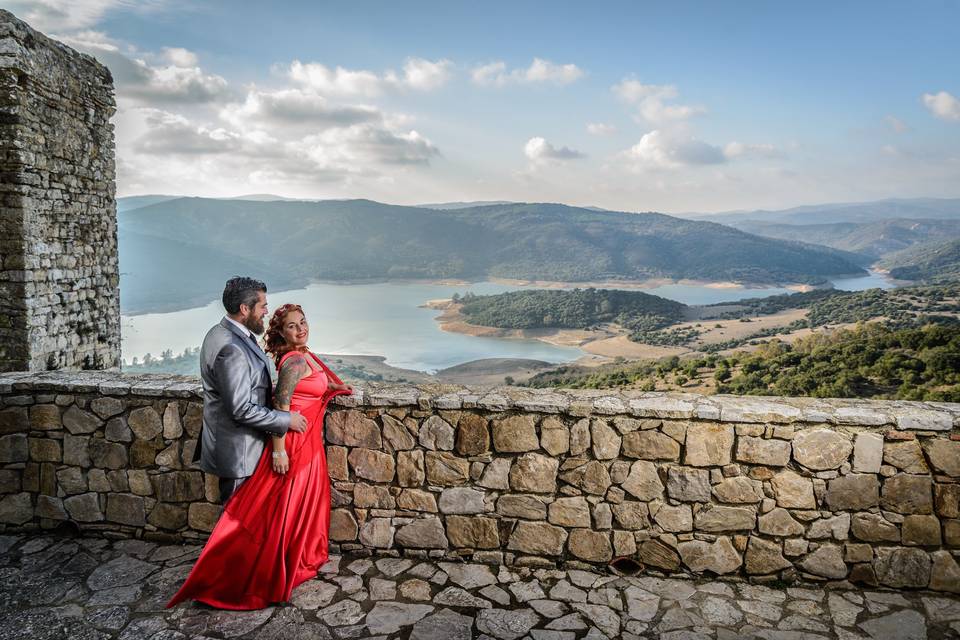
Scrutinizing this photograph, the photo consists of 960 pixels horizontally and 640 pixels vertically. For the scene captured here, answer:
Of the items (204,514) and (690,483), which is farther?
(204,514)

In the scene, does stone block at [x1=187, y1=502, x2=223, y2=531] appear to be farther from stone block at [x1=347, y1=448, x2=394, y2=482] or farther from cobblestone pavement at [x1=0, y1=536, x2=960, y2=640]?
stone block at [x1=347, y1=448, x2=394, y2=482]

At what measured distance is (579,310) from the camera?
36.2 metres

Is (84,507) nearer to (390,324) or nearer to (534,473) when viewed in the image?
(534,473)

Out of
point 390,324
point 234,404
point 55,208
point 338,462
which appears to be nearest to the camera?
point 234,404

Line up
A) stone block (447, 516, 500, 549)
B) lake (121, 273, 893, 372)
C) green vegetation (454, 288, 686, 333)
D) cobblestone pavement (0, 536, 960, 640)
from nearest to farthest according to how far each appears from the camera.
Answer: cobblestone pavement (0, 536, 960, 640), stone block (447, 516, 500, 549), lake (121, 273, 893, 372), green vegetation (454, 288, 686, 333)

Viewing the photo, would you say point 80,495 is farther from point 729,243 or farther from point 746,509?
point 729,243

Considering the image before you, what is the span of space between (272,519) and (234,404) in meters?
0.66

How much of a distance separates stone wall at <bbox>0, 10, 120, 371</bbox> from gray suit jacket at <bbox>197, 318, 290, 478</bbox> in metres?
2.58

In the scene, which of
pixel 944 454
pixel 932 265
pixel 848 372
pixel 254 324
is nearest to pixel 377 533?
pixel 254 324

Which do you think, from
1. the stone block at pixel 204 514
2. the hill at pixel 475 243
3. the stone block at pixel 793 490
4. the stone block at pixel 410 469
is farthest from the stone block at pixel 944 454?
the hill at pixel 475 243

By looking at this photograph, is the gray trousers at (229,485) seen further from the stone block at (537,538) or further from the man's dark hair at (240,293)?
the stone block at (537,538)

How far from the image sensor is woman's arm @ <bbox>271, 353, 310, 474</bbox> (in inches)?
119

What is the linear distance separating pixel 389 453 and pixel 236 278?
1314 mm

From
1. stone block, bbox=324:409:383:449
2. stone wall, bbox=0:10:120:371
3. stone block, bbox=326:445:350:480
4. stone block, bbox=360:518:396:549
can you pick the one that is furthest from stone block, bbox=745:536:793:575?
stone wall, bbox=0:10:120:371
